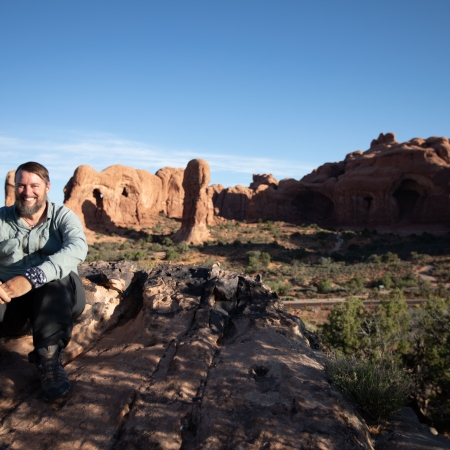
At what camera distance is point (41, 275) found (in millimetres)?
2816

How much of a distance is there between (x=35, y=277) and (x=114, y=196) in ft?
114

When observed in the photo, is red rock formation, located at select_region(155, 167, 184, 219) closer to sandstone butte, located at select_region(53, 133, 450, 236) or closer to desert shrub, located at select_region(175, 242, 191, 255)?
sandstone butte, located at select_region(53, 133, 450, 236)

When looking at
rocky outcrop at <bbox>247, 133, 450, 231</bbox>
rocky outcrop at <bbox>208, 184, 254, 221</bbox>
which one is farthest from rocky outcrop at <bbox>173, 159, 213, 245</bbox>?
rocky outcrop at <bbox>208, 184, 254, 221</bbox>

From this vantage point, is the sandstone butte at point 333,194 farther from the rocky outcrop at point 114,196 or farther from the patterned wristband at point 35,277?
the patterned wristband at point 35,277

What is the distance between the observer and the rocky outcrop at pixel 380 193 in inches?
1575

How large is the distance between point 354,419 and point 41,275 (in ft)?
7.82

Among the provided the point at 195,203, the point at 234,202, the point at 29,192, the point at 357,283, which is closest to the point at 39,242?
the point at 29,192

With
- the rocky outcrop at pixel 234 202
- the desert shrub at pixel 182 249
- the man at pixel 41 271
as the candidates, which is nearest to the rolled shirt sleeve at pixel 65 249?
the man at pixel 41 271

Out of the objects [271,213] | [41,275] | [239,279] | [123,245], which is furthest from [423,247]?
[41,275]

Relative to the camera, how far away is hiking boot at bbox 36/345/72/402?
8.57ft

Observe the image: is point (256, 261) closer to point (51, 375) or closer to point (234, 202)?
point (51, 375)

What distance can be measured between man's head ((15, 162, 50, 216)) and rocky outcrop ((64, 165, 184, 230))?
101ft

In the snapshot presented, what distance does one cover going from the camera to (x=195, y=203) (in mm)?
32938

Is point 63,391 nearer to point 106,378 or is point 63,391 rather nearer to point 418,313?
point 106,378
